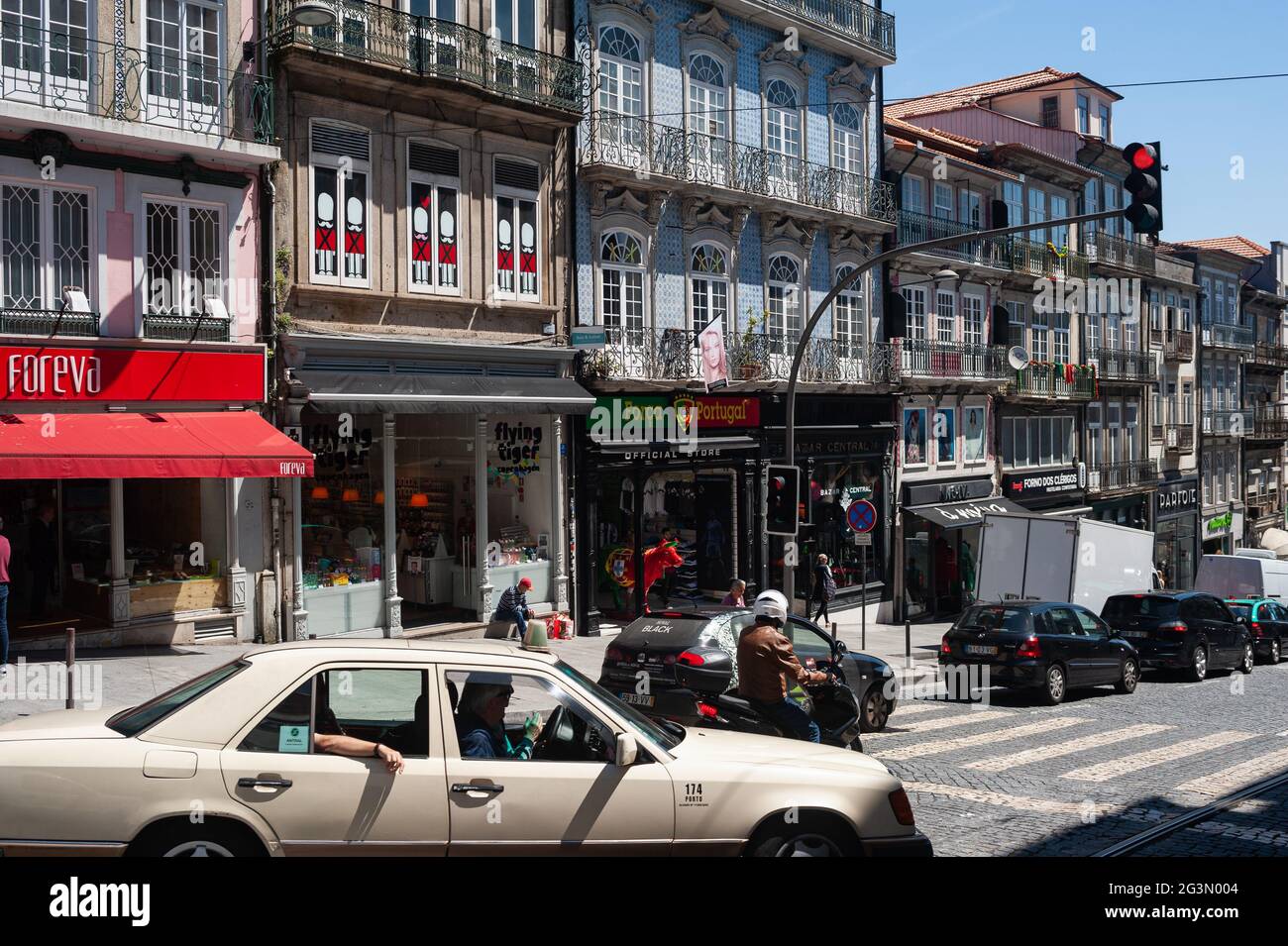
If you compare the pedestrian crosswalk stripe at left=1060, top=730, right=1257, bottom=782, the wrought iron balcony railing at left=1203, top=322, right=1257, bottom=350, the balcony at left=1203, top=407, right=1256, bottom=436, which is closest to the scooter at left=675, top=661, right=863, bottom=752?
the pedestrian crosswalk stripe at left=1060, top=730, right=1257, bottom=782

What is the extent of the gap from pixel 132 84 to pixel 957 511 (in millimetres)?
23781

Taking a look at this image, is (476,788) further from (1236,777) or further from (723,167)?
(723,167)

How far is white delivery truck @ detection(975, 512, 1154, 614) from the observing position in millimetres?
25500

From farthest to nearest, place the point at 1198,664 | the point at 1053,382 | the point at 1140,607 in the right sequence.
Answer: the point at 1053,382
the point at 1140,607
the point at 1198,664

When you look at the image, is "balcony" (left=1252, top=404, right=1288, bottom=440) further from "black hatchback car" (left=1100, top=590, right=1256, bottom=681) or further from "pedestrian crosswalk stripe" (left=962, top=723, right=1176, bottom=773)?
"pedestrian crosswalk stripe" (left=962, top=723, right=1176, bottom=773)

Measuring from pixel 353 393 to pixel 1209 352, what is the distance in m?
46.1

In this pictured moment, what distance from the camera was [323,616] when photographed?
19.3 meters

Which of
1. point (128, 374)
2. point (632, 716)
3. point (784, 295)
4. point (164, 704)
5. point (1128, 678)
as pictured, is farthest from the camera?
point (784, 295)

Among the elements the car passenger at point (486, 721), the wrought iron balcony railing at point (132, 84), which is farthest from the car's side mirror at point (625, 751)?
the wrought iron balcony railing at point (132, 84)

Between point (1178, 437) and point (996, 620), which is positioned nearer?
point (996, 620)

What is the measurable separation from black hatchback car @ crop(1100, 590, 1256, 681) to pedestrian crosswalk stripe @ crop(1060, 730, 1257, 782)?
19.3ft

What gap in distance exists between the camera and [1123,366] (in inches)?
1764

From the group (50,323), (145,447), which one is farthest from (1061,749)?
(50,323)
